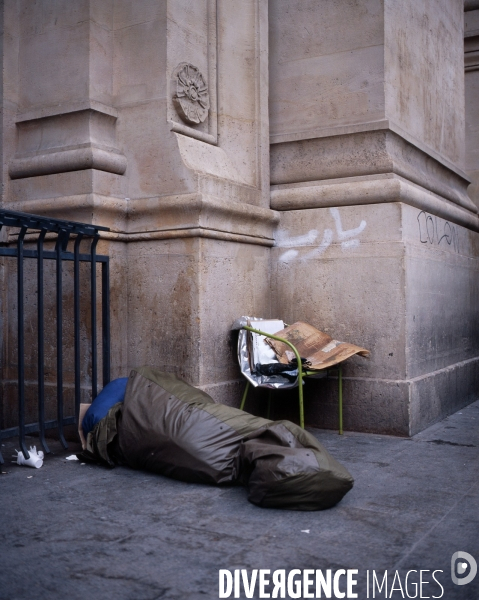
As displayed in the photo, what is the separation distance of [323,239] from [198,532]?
11.1 feet

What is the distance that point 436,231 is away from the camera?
21.1 ft

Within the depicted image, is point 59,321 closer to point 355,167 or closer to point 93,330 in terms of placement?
point 93,330

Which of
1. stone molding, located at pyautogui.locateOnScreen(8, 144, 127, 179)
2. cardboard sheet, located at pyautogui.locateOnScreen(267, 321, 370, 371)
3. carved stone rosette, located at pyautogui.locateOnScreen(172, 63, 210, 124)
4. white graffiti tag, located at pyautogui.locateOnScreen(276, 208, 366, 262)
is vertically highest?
carved stone rosette, located at pyautogui.locateOnScreen(172, 63, 210, 124)

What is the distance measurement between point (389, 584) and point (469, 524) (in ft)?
2.95

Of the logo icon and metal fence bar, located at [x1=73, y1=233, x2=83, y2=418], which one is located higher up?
metal fence bar, located at [x1=73, y1=233, x2=83, y2=418]

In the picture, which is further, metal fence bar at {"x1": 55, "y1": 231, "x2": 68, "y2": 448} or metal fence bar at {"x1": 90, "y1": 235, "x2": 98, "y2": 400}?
metal fence bar at {"x1": 90, "y1": 235, "x2": 98, "y2": 400}

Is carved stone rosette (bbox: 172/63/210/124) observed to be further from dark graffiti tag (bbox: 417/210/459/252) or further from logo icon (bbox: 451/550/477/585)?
logo icon (bbox: 451/550/477/585)

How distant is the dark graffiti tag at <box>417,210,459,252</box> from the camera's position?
19.9 ft

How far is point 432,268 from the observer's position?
625cm

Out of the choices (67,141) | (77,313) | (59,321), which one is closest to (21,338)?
(59,321)

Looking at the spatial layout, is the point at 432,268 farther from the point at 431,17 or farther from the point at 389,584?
the point at 389,584

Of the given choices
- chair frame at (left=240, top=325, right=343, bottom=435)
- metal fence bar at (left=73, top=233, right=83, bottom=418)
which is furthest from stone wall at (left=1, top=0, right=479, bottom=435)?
metal fence bar at (left=73, top=233, right=83, bottom=418)

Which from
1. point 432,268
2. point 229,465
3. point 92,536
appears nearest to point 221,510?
point 229,465

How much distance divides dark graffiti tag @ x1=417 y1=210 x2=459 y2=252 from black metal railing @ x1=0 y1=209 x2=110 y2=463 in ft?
9.28
